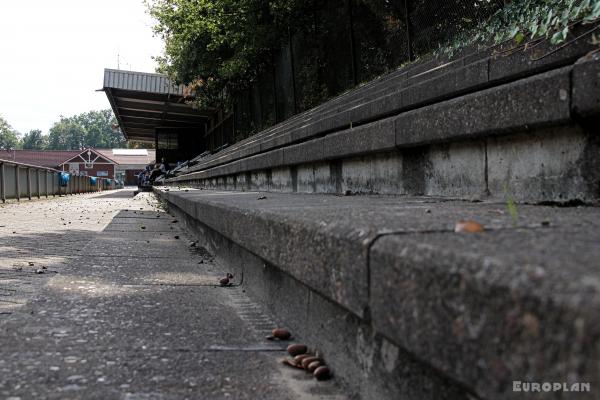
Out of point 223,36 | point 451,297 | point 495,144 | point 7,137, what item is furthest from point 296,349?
point 7,137

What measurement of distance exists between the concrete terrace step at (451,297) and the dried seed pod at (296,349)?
0.07 meters

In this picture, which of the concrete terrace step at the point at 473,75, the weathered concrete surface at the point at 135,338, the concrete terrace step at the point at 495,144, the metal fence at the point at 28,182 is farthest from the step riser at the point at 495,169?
the metal fence at the point at 28,182

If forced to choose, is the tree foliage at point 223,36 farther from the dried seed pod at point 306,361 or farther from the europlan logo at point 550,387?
the europlan logo at point 550,387

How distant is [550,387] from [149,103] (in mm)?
34689

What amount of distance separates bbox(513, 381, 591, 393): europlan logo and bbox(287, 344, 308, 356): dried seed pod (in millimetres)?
1228

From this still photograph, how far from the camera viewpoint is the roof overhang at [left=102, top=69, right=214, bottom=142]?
28406 millimetres

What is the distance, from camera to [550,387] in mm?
616

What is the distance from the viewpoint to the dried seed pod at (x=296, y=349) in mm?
1824

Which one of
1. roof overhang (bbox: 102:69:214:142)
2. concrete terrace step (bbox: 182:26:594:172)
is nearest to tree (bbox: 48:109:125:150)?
roof overhang (bbox: 102:69:214:142)

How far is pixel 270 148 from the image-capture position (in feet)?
26.9

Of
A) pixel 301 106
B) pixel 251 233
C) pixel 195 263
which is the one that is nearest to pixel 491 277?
pixel 251 233

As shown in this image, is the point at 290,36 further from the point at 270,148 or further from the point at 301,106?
the point at 270,148

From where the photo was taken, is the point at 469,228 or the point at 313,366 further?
the point at 313,366

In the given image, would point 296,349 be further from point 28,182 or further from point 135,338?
point 28,182
